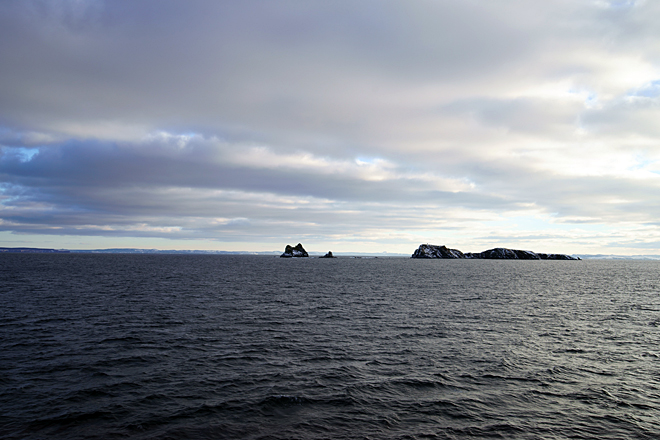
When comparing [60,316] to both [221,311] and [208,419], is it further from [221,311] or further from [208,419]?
[208,419]

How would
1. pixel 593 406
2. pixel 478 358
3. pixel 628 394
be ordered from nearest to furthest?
pixel 593 406 < pixel 628 394 < pixel 478 358

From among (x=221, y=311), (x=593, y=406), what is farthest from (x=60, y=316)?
(x=593, y=406)

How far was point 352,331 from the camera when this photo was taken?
131ft

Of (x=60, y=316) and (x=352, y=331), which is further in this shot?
(x=60, y=316)

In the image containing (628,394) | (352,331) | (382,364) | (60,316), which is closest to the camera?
(628,394)

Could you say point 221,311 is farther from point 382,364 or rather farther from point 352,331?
point 382,364

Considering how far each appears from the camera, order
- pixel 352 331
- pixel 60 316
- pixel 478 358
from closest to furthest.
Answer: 1. pixel 478 358
2. pixel 352 331
3. pixel 60 316

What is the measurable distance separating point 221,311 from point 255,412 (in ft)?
107

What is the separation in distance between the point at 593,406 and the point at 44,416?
30.7m

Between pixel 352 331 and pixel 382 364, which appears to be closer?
pixel 382 364

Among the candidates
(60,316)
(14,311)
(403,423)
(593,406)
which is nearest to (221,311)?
(60,316)

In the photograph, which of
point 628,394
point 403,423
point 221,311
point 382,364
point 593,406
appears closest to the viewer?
point 403,423

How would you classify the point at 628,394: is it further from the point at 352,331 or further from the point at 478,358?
the point at 352,331

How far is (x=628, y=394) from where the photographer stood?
930 inches
